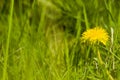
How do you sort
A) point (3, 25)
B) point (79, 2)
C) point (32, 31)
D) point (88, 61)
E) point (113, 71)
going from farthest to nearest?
point (3, 25) → point (79, 2) → point (32, 31) → point (88, 61) → point (113, 71)

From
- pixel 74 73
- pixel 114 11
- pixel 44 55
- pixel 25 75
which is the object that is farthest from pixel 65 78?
pixel 114 11

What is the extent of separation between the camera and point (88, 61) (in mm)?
1341

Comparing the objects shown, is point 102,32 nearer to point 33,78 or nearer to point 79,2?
point 33,78

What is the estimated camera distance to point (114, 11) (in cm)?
186

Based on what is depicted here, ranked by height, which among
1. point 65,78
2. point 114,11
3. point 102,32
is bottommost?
point 65,78

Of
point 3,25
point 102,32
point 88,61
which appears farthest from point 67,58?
point 3,25

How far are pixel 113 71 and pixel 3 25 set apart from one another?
0.93m

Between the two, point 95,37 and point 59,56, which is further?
point 59,56

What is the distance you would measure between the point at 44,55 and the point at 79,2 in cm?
48

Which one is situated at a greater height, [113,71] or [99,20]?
[99,20]

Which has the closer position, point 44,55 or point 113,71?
point 113,71

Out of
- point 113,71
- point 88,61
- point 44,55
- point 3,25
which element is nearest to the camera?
point 113,71

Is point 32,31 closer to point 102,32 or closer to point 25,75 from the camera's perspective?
point 25,75

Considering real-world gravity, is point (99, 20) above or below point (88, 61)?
above
